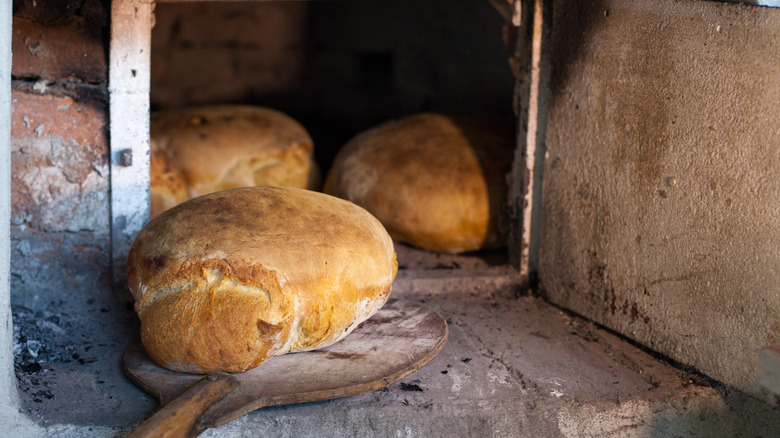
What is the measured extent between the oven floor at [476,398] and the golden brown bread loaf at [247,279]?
16cm

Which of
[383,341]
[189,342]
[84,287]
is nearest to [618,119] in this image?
[383,341]

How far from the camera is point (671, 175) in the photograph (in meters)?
1.85

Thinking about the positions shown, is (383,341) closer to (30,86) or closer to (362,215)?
(362,215)

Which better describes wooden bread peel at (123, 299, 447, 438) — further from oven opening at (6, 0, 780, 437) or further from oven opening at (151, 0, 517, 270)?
oven opening at (151, 0, 517, 270)

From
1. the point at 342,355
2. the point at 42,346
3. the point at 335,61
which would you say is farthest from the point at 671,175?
the point at 335,61

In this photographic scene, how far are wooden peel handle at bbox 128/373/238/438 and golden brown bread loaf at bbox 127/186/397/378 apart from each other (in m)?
0.07

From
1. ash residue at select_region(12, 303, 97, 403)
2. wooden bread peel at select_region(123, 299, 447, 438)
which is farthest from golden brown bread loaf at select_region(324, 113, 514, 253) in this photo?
ash residue at select_region(12, 303, 97, 403)

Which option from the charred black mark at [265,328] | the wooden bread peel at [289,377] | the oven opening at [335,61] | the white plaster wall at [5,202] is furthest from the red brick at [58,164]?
the oven opening at [335,61]

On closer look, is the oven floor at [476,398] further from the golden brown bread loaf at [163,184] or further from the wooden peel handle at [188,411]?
the golden brown bread loaf at [163,184]

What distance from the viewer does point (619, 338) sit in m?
2.08

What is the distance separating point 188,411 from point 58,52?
1.33 meters

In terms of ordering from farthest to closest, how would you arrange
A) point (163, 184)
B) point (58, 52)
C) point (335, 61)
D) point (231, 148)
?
point (335, 61) → point (231, 148) → point (163, 184) → point (58, 52)

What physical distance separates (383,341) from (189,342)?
539 millimetres

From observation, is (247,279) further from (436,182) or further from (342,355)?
(436,182)
